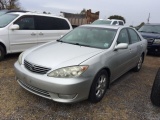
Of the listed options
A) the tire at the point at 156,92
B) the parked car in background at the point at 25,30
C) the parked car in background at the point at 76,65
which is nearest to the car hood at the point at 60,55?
the parked car in background at the point at 76,65

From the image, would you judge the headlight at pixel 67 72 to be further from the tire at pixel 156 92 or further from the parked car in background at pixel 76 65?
the tire at pixel 156 92

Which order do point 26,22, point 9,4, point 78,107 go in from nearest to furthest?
point 78,107
point 26,22
point 9,4

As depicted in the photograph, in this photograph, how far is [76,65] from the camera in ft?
10.8

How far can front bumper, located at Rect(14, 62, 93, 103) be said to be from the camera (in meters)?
3.15

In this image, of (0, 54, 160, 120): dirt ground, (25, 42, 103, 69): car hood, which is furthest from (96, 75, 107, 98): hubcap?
(25, 42, 103, 69): car hood

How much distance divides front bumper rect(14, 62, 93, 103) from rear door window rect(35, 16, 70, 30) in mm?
3775

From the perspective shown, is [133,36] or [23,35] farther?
[23,35]

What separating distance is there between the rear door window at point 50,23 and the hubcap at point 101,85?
3.84 metres

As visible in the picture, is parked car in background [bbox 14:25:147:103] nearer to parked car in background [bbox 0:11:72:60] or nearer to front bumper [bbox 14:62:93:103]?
front bumper [bbox 14:62:93:103]

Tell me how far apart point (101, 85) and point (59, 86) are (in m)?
1.00

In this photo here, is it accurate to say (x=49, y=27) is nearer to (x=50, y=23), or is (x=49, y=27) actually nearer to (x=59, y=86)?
(x=50, y=23)

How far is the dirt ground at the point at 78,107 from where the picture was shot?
3297mm

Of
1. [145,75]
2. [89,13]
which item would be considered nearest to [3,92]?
[145,75]

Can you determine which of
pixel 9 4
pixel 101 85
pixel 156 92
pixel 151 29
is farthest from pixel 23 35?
pixel 9 4
